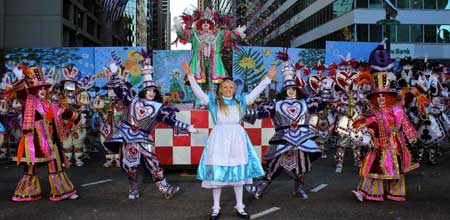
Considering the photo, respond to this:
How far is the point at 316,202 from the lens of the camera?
20.7 feet

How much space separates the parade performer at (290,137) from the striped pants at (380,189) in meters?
0.74

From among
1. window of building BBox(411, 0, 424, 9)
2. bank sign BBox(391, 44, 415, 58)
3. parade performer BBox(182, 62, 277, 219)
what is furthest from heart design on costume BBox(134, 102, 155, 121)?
window of building BBox(411, 0, 424, 9)

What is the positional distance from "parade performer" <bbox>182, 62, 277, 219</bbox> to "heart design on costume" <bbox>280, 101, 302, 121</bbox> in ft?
2.52

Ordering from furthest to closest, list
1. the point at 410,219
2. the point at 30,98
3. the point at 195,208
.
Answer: the point at 30,98 → the point at 195,208 → the point at 410,219

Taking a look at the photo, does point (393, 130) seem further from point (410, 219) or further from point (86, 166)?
point (86, 166)

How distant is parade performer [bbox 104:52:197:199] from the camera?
637cm

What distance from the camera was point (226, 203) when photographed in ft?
20.6

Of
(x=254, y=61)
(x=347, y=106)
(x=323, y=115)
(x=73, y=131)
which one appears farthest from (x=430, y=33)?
(x=73, y=131)

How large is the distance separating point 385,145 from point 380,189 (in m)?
0.58

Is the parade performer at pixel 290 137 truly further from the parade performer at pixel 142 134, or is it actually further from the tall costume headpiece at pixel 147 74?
the tall costume headpiece at pixel 147 74

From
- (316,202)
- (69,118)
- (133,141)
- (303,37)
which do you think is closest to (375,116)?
(316,202)

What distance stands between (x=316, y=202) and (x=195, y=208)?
1621 mm

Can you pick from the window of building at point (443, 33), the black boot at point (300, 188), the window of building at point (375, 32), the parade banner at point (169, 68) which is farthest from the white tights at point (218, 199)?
the window of building at point (443, 33)

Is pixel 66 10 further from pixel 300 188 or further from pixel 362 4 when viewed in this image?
pixel 300 188
